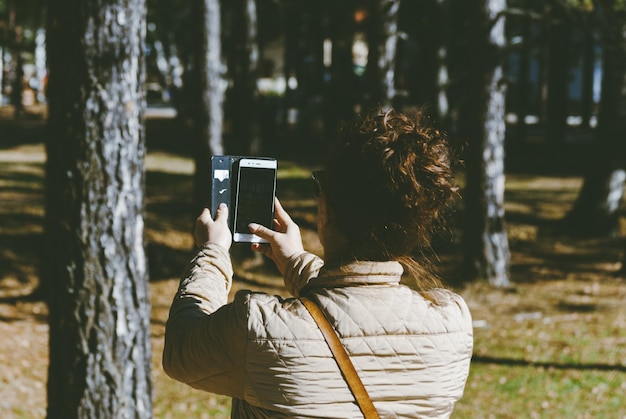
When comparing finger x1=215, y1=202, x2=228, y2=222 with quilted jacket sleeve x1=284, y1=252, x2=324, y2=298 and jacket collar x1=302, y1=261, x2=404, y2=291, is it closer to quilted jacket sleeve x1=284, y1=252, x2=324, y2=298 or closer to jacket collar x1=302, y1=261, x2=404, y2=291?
quilted jacket sleeve x1=284, y1=252, x2=324, y2=298

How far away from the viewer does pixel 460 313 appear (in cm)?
236

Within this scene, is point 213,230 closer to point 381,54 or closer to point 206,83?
point 381,54

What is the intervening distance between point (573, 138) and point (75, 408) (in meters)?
29.6

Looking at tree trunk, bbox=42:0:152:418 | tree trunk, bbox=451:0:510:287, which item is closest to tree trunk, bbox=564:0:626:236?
tree trunk, bbox=451:0:510:287

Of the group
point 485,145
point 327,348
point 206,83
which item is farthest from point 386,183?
point 206,83

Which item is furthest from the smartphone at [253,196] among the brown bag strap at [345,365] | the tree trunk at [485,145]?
the tree trunk at [485,145]

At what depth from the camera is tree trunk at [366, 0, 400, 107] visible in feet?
41.0

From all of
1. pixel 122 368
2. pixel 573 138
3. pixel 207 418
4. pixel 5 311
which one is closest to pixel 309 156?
pixel 573 138

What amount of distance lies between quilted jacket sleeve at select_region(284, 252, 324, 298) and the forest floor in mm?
4245

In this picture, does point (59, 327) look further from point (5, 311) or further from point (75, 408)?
point (5, 311)

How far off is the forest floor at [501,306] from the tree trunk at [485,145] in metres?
0.46

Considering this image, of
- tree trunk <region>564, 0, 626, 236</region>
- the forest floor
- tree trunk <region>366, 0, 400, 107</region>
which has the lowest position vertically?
the forest floor

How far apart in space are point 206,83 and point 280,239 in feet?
35.7

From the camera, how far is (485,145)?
12.2m
